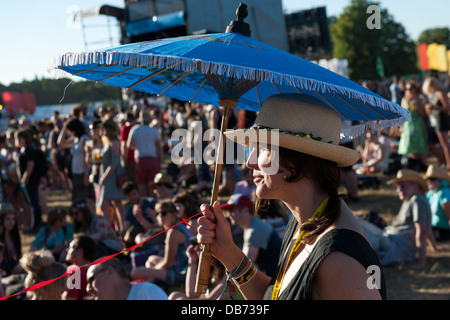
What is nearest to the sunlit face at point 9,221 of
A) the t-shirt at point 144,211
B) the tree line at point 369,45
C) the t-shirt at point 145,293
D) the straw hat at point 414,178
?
the t-shirt at point 144,211

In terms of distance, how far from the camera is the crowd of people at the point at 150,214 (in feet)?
14.5

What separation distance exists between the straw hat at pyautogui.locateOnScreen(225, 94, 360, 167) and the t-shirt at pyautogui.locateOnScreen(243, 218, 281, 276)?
280 centimetres

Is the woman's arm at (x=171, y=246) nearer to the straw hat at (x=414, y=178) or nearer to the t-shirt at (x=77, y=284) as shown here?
the t-shirt at (x=77, y=284)

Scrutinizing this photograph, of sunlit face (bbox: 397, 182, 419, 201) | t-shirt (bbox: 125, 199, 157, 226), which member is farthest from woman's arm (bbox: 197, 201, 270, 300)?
t-shirt (bbox: 125, 199, 157, 226)

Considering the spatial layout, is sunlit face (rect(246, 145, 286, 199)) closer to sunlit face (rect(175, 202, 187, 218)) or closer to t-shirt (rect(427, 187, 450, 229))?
sunlit face (rect(175, 202, 187, 218))

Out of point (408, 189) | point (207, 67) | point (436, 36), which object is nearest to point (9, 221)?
point (408, 189)

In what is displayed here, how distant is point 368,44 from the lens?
5975 cm

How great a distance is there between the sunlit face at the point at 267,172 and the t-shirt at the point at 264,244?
2.84 meters

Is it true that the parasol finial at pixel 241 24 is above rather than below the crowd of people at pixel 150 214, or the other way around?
above

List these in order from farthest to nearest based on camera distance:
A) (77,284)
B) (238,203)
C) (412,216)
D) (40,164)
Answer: (40,164) → (412,216) → (238,203) → (77,284)

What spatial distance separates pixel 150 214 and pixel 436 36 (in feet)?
337

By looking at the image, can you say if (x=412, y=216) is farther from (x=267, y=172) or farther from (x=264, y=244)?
(x=267, y=172)

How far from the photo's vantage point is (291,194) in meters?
1.86

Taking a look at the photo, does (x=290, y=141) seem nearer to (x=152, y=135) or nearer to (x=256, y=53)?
(x=256, y=53)
